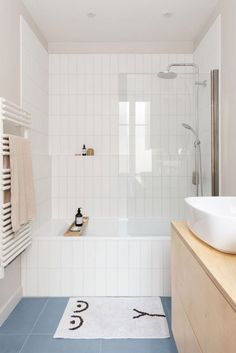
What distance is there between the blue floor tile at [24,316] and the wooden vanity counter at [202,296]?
43.0 inches

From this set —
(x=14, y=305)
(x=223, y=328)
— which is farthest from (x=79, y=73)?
(x=223, y=328)

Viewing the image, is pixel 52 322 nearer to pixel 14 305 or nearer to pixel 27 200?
pixel 14 305

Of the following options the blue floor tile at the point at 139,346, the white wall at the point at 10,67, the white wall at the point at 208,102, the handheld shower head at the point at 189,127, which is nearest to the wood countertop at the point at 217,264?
the blue floor tile at the point at 139,346

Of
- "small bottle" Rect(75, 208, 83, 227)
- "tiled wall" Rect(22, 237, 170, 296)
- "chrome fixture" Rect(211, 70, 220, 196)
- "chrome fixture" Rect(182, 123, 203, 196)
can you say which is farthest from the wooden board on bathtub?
"chrome fixture" Rect(211, 70, 220, 196)

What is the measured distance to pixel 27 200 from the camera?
2.16 m

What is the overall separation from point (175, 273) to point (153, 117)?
144 cm

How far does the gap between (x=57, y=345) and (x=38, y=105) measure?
222 centimetres

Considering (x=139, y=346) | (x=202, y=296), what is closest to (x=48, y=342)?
Result: (x=139, y=346)

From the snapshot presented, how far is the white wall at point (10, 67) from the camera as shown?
6.83ft

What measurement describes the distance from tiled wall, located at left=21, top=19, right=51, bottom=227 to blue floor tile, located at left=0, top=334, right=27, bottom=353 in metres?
1.08

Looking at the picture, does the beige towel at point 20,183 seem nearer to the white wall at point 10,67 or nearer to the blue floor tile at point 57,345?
the white wall at point 10,67

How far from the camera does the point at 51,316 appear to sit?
2186 millimetres

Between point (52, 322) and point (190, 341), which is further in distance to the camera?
point (52, 322)

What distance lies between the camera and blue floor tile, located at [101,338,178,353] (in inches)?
70.1
